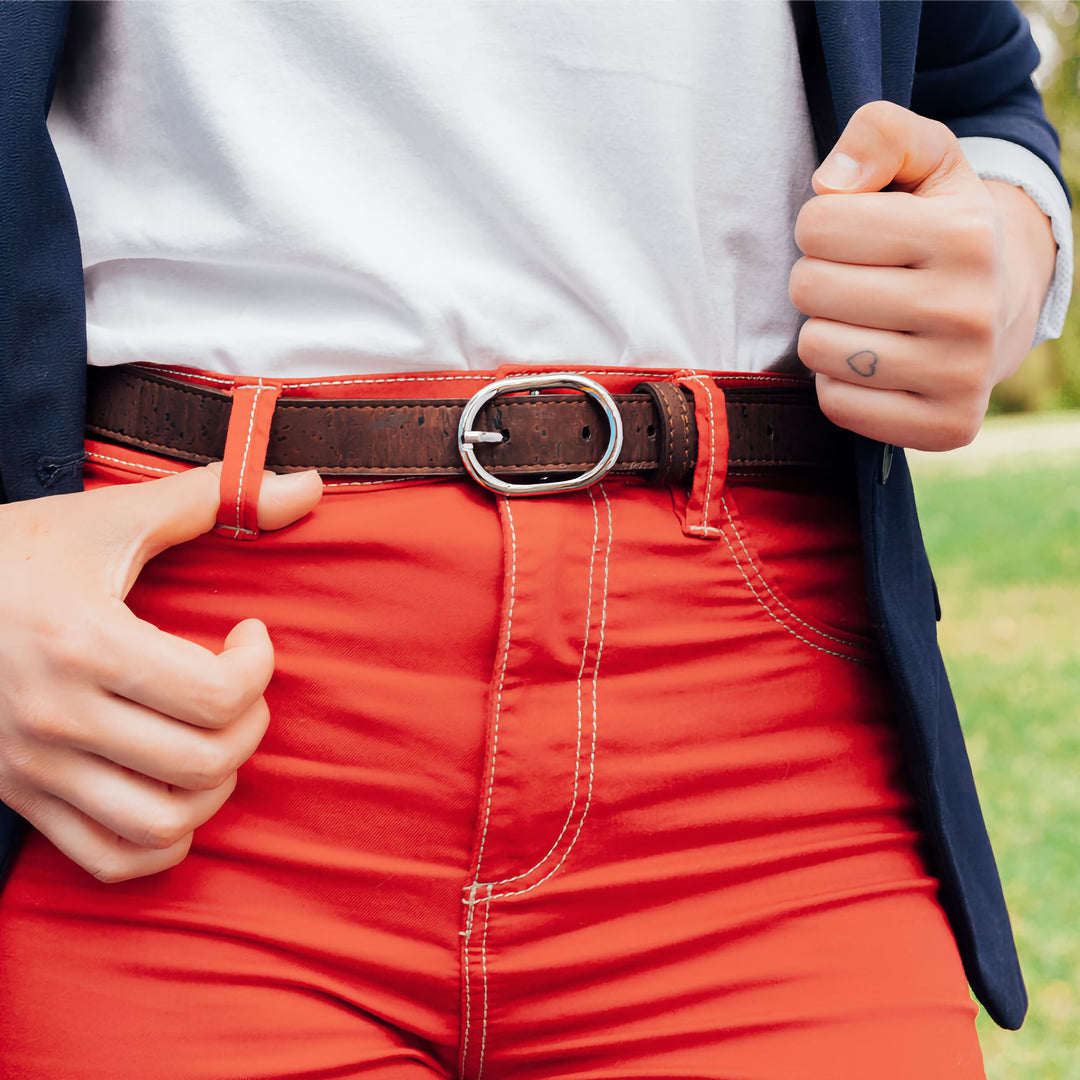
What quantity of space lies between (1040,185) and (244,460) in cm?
90

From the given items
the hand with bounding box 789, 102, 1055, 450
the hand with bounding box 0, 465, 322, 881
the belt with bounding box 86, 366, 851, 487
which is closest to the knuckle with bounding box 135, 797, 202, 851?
the hand with bounding box 0, 465, 322, 881

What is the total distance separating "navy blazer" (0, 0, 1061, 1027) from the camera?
0.88 m

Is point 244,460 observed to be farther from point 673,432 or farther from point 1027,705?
point 1027,705

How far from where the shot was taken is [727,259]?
1024 millimetres

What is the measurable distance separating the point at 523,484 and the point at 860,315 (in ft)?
1.03

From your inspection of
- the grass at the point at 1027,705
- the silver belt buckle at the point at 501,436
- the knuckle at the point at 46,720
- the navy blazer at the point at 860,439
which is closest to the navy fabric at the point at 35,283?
the navy blazer at the point at 860,439

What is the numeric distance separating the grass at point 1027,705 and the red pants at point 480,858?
1563 mm

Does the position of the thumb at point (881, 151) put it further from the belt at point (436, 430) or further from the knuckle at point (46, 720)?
the knuckle at point (46, 720)

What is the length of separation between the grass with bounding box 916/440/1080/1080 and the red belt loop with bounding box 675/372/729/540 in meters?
1.78

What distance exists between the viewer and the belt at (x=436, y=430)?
897 mm

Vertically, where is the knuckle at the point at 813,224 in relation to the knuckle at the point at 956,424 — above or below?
above

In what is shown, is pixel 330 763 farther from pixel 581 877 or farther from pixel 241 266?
pixel 241 266

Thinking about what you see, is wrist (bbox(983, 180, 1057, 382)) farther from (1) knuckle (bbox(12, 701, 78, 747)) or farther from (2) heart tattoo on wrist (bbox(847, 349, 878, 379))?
(1) knuckle (bbox(12, 701, 78, 747))

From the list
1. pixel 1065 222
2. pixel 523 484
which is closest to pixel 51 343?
pixel 523 484
